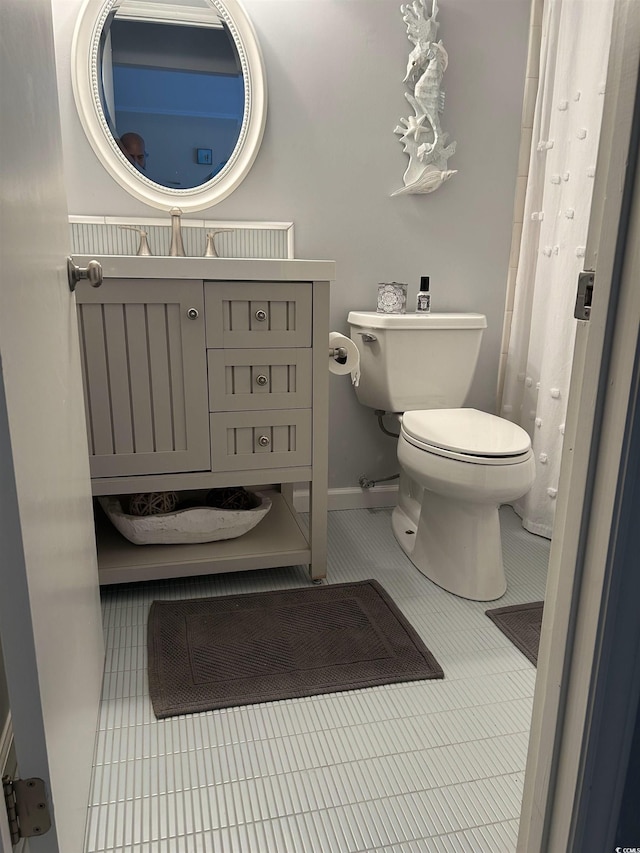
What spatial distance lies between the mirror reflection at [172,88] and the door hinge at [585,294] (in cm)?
155

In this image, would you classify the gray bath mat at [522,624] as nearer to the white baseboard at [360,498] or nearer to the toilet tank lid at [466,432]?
the toilet tank lid at [466,432]

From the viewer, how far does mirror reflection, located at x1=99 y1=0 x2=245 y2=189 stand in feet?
5.87

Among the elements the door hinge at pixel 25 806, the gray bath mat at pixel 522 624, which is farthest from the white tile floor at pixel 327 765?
the door hinge at pixel 25 806

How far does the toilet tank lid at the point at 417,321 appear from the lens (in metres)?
1.90

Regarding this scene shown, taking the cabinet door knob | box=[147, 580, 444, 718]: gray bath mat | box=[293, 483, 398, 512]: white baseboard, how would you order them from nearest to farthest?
the cabinet door knob
box=[147, 580, 444, 718]: gray bath mat
box=[293, 483, 398, 512]: white baseboard

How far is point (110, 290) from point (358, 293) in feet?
3.12

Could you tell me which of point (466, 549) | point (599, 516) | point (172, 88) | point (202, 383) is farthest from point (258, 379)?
point (599, 516)

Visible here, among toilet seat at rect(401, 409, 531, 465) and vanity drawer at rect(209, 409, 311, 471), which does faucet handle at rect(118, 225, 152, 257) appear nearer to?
vanity drawer at rect(209, 409, 311, 471)

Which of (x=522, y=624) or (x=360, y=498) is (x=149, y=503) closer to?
(x=360, y=498)

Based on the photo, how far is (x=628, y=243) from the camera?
579mm

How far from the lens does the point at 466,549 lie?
170 cm

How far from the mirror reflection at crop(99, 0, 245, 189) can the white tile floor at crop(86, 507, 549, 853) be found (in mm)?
1366

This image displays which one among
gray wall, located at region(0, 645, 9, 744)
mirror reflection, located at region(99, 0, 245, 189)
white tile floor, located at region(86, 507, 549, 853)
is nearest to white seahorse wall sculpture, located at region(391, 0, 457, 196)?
mirror reflection, located at region(99, 0, 245, 189)

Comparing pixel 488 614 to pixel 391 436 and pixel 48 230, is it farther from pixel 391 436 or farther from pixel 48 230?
pixel 48 230
